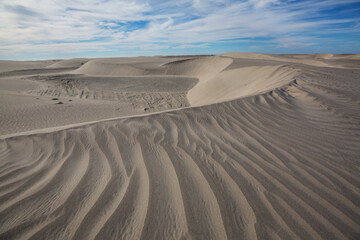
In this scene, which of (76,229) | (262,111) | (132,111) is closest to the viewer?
(76,229)

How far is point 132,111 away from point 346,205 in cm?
741

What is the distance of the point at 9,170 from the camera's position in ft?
6.00

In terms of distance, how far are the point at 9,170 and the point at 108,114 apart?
5.68 metres

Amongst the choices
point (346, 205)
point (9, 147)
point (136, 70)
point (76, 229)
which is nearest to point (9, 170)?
point (9, 147)

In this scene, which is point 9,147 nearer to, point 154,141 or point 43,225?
point 43,225

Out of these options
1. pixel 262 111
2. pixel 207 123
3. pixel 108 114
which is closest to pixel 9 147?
pixel 207 123

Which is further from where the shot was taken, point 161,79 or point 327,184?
point 161,79

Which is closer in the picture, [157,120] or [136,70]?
[157,120]

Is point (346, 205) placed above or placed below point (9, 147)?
below

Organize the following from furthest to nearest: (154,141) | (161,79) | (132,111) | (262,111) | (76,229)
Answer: (161,79) < (132,111) < (262,111) < (154,141) < (76,229)

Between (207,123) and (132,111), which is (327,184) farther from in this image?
(132,111)

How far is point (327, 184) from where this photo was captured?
180 cm

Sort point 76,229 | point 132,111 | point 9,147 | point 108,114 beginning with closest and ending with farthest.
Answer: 1. point 76,229
2. point 9,147
3. point 108,114
4. point 132,111

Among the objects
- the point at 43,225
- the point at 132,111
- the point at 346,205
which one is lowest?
the point at 132,111
